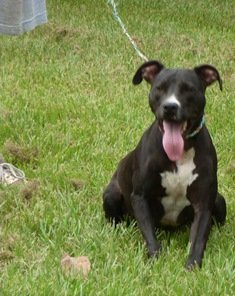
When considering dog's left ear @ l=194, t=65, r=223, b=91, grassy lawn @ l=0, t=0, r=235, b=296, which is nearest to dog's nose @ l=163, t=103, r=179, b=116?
dog's left ear @ l=194, t=65, r=223, b=91

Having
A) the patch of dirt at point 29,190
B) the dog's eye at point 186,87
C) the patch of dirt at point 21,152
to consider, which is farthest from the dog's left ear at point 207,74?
the patch of dirt at point 21,152

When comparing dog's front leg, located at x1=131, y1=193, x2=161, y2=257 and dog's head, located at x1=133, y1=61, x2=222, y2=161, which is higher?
dog's head, located at x1=133, y1=61, x2=222, y2=161

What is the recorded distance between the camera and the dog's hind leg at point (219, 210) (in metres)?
4.93

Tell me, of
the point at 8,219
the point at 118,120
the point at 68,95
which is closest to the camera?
the point at 8,219

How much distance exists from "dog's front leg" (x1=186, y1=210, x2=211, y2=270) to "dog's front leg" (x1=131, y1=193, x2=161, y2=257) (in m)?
0.19

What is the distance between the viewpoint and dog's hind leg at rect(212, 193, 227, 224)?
194 inches

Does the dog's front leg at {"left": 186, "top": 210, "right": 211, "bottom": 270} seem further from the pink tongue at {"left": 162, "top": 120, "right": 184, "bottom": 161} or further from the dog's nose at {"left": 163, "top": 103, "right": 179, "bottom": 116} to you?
the dog's nose at {"left": 163, "top": 103, "right": 179, "bottom": 116}

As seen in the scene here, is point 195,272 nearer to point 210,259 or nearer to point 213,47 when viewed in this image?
point 210,259

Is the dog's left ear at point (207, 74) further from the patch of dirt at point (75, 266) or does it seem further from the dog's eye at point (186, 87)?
the patch of dirt at point (75, 266)

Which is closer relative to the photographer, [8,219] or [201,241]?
[201,241]

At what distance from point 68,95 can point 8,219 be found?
2991 millimetres

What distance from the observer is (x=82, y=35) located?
35.4 feet

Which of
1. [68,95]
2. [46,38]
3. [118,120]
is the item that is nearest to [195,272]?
[118,120]

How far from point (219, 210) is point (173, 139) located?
68 cm
